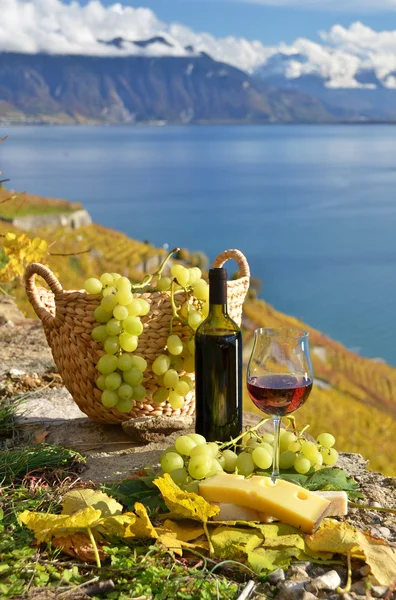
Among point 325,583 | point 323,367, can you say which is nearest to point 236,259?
point 325,583

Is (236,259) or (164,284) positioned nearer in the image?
→ (164,284)

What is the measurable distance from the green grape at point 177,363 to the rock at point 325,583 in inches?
41.0

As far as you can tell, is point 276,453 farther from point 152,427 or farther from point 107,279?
point 107,279

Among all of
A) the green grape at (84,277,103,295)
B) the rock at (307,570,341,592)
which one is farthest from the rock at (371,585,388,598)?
the green grape at (84,277,103,295)

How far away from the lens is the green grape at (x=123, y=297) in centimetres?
229

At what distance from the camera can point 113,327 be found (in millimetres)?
2312

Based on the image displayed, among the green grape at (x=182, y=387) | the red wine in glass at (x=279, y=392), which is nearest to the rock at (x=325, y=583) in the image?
the red wine in glass at (x=279, y=392)

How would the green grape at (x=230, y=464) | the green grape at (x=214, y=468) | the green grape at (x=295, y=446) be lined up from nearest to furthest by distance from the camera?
the green grape at (x=214, y=468) → the green grape at (x=230, y=464) → the green grape at (x=295, y=446)

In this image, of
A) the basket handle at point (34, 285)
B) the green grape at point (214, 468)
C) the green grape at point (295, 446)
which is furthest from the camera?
the basket handle at point (34, 285)

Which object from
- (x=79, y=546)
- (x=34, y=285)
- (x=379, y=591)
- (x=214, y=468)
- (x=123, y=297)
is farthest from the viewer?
(x=34, y=285)

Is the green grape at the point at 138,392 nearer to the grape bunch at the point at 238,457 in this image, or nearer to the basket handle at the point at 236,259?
the grape bunch at the point at 238,457

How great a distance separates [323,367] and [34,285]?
22.0 ft

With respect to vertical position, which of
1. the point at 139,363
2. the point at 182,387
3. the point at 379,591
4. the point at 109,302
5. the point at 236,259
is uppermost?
the point at 236,259

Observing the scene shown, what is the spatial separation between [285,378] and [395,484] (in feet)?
1.95
